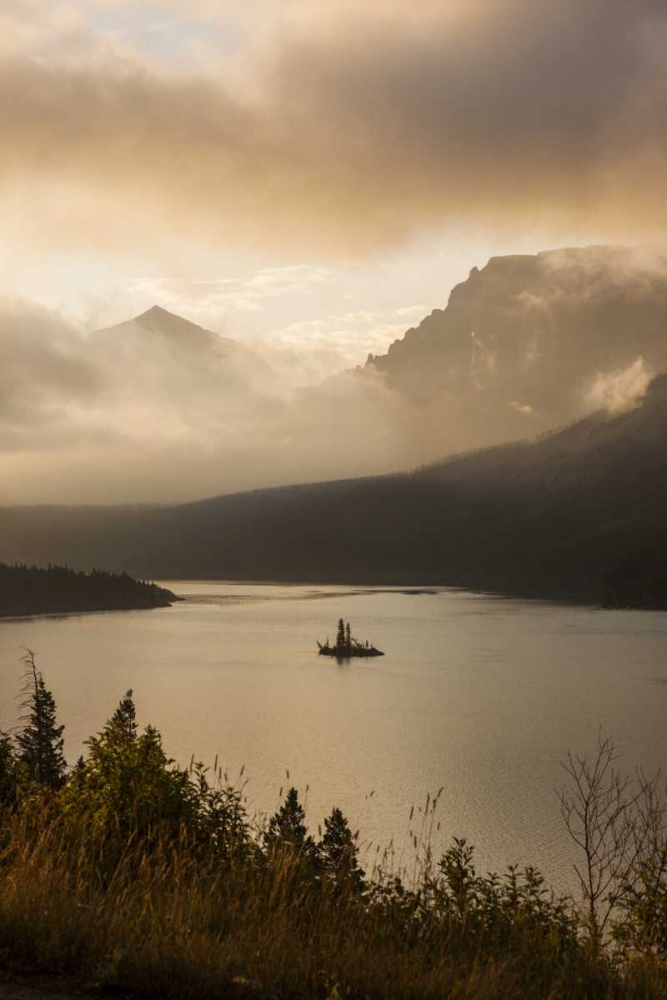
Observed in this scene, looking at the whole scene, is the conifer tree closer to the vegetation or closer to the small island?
the vegetation

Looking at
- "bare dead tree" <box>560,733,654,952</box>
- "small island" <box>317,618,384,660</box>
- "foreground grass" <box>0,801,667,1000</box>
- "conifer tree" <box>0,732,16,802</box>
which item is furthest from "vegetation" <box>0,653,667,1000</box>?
"small island" <box>317,618,384,660</box>

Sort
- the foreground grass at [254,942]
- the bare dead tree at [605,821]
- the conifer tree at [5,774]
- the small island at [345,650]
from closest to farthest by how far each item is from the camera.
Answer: the foreground grass at [254,942]
the conifer tree at [5,774]
the bare dead tree at [605,821]
the small island at [345,650]

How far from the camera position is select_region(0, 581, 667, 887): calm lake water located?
5594 centimetres

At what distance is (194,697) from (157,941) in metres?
100

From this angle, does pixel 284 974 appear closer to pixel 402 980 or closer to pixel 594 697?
pixel 402 980

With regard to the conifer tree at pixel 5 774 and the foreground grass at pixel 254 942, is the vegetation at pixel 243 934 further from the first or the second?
the conifer tree at pixel 5 774

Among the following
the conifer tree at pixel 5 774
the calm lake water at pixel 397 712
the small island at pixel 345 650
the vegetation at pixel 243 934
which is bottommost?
the calm lake water at pixel 397 712

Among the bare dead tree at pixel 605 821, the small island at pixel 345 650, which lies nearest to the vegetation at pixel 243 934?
the bare dead tree at pixel 605 821

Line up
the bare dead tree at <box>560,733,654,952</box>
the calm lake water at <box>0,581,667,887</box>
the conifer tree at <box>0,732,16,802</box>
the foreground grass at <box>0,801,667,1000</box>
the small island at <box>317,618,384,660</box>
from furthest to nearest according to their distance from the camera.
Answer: the small island at <box>317,618,384,660</box>
the calm lake water at <box>0,581,667,887</box>
the bare dead tree at <box>560,733,654,952</box>
the conifer tree at <box>0,732,16,802</box>
the foreground grass at <box>0,801,667,1000</box>

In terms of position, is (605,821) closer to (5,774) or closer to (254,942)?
(5,774)

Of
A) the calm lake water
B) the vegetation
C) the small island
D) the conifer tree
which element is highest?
the vegetation

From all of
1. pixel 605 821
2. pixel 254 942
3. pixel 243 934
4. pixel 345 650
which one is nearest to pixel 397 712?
pixel 605 821

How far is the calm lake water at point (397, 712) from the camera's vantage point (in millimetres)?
55938

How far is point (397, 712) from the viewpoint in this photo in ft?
318
